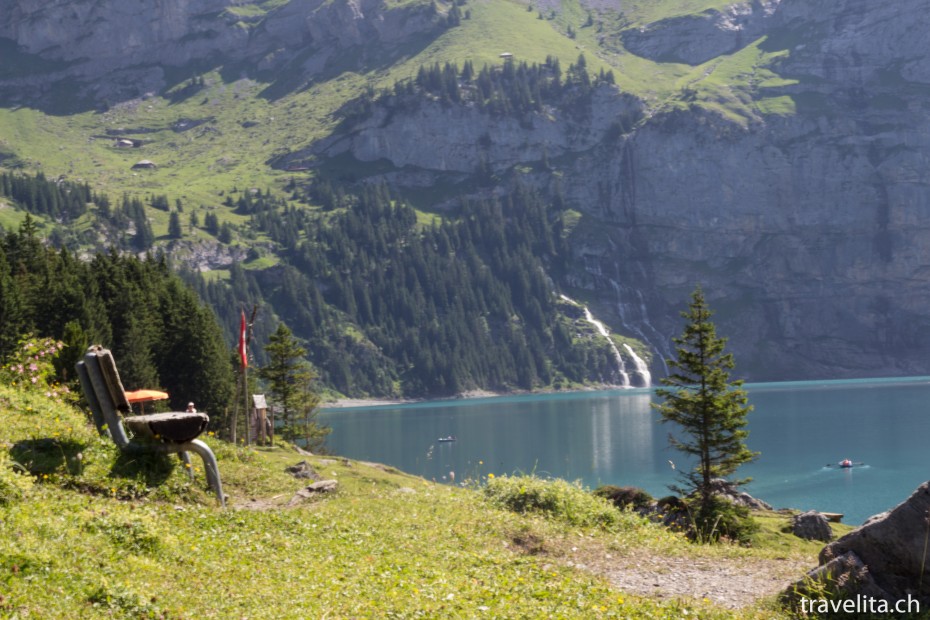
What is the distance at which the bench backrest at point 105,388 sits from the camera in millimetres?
19812

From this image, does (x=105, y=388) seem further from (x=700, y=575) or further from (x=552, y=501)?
(x=700, y=575)

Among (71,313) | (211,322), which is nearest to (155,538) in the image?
(71,313)

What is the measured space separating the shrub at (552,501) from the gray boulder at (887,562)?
8392 millimetres

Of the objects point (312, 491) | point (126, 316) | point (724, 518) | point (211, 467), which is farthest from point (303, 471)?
point (126, 316)

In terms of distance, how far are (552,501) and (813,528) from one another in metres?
26.3

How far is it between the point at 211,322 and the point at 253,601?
263 feet

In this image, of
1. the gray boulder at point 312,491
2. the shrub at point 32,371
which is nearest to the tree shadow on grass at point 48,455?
the gray boulder at point 312,491

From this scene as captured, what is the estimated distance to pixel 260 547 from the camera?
16.6 m

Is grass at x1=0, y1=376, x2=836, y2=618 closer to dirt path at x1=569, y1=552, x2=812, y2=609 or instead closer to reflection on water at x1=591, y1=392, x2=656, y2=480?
dirt path at x1=569, y1=552, x2=812, y2=609

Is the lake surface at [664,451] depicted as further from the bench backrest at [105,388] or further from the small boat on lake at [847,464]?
the bench backrest at [105,388]

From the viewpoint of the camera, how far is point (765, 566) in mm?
18156

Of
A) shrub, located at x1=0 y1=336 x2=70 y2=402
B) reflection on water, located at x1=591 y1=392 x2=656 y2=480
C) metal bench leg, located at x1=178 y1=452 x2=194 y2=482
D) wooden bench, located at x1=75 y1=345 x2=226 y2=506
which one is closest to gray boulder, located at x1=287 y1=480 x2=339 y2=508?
metal bench leg, located at x1=178 y1=452 x2=194 y2=482

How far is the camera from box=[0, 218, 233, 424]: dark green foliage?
65375mm

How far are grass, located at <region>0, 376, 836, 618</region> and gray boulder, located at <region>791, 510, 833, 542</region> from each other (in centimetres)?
2499
